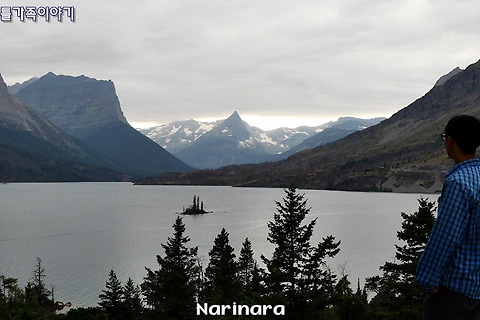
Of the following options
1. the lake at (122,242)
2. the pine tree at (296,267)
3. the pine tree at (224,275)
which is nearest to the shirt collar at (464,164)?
the pine tree at (296,267)

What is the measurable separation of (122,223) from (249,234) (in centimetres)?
6154

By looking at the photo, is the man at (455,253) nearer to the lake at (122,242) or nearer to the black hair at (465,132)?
the black hair at (465,132)

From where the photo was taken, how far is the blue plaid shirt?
533cm

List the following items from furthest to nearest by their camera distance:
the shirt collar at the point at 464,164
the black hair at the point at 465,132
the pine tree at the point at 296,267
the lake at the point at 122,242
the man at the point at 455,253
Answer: the lake at the point at 122,242, the pine tree at the point at 296,267, the black hair at the point at 465,132, the shirt collar at the point at 464,164, the man at the point at 455,253

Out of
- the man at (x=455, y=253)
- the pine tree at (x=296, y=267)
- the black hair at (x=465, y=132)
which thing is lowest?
the pine tree at (x=296, y=267)

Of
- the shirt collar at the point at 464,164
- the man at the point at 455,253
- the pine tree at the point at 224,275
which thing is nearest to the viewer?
the man at the point at 455,253

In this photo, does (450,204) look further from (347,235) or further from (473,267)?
(347,235)

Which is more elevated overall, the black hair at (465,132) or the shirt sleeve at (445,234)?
the black hair at (465,132)

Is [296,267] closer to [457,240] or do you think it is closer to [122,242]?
[457,240]

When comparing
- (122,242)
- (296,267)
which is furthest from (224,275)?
(122,242)

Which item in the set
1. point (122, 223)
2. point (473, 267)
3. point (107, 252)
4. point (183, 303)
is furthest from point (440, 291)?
point (122, 223)

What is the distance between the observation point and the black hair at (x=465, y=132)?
5.80 metres

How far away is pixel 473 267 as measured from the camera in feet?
18.0

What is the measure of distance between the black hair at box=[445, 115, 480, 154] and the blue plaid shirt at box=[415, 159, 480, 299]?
1.14 feet
